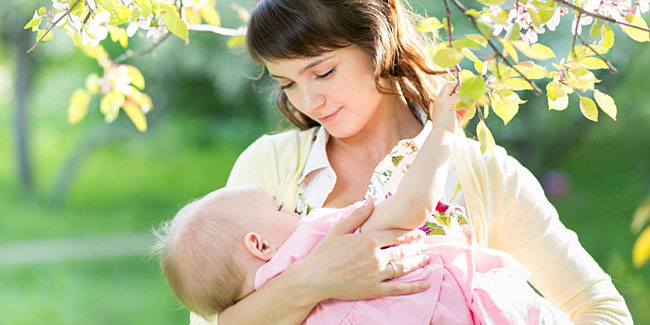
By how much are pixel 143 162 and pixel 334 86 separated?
4.65 meters

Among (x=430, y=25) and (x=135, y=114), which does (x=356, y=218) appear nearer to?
(x=430, y=25)

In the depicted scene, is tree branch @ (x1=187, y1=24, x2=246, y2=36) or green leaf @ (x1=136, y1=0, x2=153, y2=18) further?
tree branch @ (x1=187, y1=24, x2=246, y2=36)

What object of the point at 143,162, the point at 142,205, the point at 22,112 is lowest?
the point at 142,205

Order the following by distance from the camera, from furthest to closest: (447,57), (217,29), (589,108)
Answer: (217,29), (589,108), (447,57)

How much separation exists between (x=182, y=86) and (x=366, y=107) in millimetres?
4390

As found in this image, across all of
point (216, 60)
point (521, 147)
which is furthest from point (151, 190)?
point (521, 147)

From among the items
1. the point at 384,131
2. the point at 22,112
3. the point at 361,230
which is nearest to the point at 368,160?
the point at 384,131

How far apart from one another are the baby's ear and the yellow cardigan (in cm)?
22

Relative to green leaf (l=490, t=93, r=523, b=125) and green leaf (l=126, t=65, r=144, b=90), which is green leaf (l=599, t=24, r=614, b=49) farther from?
green leaf (l=126, t=65, r=144, b=90)

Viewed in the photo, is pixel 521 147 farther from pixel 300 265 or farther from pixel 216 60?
pixel 300 265

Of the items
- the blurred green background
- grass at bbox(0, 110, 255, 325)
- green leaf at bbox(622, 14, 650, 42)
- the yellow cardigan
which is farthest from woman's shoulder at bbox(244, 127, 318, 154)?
grass at bbox(0, 110, 255, 325)

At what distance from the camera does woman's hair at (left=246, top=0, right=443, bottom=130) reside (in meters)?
1.40

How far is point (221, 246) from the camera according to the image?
4.26 feet

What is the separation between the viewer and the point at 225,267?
4.25 feet
